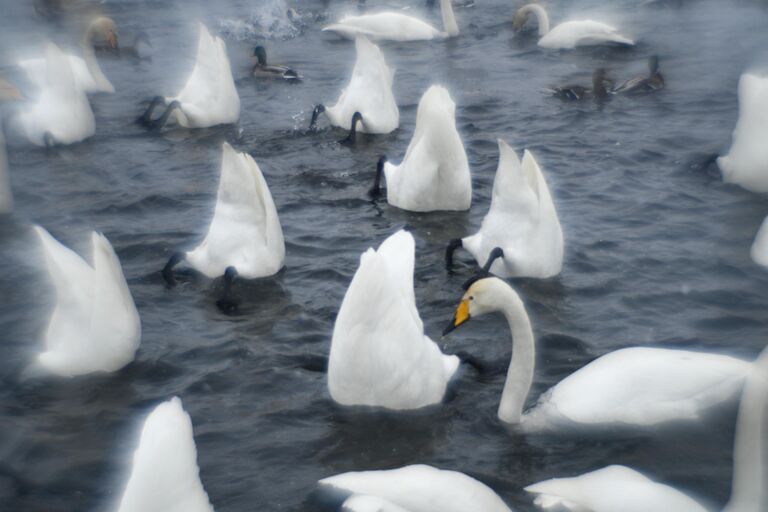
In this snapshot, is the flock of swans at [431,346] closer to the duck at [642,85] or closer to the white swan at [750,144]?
the white swan at [750,144]

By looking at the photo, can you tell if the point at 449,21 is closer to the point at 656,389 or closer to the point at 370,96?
the point at 370,96

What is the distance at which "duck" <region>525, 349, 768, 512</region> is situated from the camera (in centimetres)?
429

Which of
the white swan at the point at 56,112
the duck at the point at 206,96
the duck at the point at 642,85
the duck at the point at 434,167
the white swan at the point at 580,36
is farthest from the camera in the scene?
the white swan at the point at 580,36

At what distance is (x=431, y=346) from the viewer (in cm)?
588

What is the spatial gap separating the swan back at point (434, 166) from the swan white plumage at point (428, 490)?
451 cm

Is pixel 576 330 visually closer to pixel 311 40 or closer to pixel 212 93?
pixel 212 93

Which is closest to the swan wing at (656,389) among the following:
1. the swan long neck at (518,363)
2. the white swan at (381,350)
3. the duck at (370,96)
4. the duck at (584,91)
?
the swan long neck at (518,363)

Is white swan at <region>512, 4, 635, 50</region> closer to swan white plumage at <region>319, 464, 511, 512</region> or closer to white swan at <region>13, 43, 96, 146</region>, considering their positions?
white swan at <region>13, 43, 96, 146</region>

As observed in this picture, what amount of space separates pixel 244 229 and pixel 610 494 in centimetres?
387

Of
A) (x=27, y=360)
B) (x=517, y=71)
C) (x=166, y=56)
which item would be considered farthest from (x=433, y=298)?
(x=166, y=56)

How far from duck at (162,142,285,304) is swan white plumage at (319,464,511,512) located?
125 inches

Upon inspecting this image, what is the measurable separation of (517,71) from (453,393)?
29.6 ft

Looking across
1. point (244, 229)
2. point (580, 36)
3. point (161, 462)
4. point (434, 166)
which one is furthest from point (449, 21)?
point (161, 462)

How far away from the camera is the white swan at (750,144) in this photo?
879 centimetres
